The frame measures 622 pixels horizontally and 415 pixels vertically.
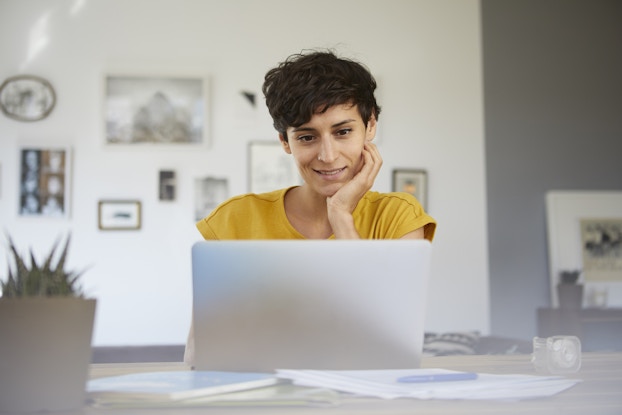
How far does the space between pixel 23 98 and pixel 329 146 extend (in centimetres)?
291

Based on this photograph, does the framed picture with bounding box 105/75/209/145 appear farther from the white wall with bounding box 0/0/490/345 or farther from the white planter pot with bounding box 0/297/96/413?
the white planter pot with bounding box 0/297/96/413

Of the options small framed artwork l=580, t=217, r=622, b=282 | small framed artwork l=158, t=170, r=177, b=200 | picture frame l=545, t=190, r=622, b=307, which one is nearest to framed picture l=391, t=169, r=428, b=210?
picture frame l=545, t=190, r=622, b=307

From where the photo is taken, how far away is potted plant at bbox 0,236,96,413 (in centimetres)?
80

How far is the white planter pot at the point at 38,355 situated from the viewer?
0.80m

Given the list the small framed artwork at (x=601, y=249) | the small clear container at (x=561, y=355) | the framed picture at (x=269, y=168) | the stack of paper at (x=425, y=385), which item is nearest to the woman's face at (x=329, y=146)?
the small clear container at (x=561, y=355)

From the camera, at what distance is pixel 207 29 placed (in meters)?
4.43

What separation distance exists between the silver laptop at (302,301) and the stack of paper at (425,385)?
5 centimetres

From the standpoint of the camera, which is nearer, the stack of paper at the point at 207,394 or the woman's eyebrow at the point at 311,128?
the stack of paper at the point at 207,394

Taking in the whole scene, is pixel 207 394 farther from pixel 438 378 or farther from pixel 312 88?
pixel 312 88

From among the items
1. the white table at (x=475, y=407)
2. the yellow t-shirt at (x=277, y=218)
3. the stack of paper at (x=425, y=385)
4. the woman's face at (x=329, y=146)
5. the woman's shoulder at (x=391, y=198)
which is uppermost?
the woman's face at (x=329, y=146)

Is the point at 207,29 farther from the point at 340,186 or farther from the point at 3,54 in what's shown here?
the point at 340,186

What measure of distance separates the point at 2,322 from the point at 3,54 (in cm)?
387

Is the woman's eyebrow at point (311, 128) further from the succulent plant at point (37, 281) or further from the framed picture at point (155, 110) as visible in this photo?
the framed picture at point (155, 110)

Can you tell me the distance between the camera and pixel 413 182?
178 inches
